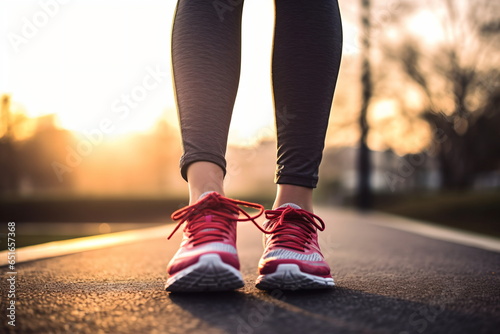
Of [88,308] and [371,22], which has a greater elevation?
A: [371,22]

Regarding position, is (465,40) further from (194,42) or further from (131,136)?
(131,136)

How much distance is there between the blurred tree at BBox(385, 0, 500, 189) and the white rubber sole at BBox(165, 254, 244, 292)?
983 centimetres

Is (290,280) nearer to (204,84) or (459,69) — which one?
(204,84)

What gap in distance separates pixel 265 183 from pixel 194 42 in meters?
17.2

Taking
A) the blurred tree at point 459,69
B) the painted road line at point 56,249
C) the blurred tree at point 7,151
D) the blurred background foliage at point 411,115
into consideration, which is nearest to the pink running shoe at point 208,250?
the painted road line at point 56,249

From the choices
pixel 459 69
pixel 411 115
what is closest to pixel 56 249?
pixel 459 69

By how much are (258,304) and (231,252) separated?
0.39 ft

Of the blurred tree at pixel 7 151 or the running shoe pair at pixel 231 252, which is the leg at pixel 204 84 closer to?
the running shoe pair at pixel 231 252

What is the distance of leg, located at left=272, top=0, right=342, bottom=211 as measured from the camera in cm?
88

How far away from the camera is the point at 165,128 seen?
1795 centimetres

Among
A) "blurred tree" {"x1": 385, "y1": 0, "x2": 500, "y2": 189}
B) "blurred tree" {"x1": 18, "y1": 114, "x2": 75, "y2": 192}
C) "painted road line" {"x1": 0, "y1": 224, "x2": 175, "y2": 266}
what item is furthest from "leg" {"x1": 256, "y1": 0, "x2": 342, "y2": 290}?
"blurred tree" {"x1": 18, "y1": 114, "x2": 75, "y2": 192}

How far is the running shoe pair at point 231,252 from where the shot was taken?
703mm

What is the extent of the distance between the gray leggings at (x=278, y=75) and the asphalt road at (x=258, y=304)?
0.81 ft

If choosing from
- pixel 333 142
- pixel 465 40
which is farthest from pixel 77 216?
pixel 465 40
